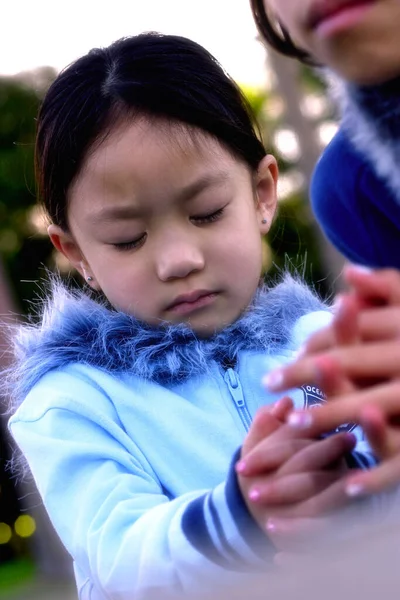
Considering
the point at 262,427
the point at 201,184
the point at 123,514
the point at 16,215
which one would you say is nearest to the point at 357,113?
the point at 201,184

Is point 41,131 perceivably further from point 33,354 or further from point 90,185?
point 33,354

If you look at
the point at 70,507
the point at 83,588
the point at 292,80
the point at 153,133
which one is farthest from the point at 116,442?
the point at 292,80

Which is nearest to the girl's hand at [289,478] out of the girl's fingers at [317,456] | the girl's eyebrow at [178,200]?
the girl's fingers at [317,456]

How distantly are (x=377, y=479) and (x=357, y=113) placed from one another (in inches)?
18.0

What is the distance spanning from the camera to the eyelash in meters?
1.21

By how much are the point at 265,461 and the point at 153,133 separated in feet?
1.86

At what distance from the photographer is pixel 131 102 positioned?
1291mm

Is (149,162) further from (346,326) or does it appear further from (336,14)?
(346,326)

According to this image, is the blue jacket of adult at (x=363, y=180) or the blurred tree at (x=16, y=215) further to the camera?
the blurred tree at (x=16, y=215)

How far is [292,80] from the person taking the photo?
18.0 ft

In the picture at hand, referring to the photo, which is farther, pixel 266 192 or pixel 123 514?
pixel 266 192

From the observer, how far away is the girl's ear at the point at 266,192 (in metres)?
1.40

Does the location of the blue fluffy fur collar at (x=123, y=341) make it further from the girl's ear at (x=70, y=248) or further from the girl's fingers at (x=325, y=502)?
the girl's fingers at (x=325, y=502)

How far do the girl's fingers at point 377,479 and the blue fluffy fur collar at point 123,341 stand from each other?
19.5 inches
